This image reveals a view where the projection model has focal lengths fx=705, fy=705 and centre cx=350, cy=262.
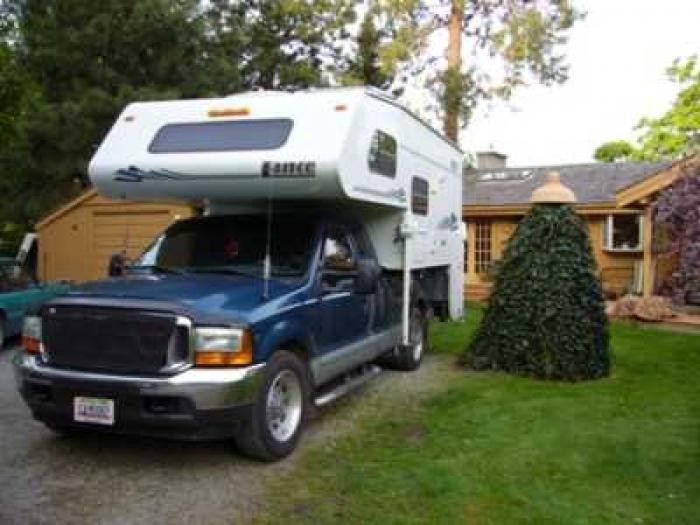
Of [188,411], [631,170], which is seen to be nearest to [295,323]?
[188,411]

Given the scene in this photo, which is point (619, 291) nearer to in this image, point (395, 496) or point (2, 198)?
point (395, 496)

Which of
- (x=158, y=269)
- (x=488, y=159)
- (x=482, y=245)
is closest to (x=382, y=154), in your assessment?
(x=158, y=269)

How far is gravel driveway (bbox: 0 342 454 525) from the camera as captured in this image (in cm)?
428

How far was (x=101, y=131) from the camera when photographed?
54.9 ft

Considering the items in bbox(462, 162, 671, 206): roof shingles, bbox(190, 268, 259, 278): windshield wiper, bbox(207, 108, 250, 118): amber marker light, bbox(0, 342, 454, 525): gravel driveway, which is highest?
bbox(462, 162, 671, 206): roof shingles

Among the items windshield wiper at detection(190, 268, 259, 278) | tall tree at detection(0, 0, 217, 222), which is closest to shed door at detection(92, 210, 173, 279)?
tall tree at detection(0, 0, 217, 222)

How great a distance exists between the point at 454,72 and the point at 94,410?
683 inches

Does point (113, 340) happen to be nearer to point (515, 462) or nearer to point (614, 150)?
point (515, 462)

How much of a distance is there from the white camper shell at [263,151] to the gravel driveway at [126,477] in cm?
217

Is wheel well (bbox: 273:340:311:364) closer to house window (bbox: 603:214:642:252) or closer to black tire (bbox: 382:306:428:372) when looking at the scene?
black tire (bbox: 382:306:428:372)

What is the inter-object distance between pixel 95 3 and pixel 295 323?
1420cm

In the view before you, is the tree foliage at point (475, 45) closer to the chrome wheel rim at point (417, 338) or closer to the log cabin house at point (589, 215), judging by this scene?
the log cabin house at point (589, 215)

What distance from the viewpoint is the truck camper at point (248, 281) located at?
472 centimetres

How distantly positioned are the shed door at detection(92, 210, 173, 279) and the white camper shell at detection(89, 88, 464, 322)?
8309 mm
